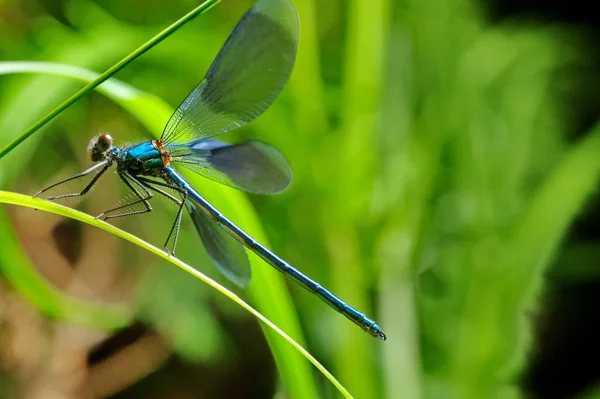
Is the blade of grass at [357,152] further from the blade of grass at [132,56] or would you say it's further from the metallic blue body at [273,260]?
the blade of grass at [132,56]

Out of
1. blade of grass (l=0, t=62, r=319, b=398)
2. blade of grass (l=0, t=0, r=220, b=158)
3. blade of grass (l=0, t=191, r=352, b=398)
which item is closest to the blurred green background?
blade of grass (l=0, t=62, r=319, b=398)

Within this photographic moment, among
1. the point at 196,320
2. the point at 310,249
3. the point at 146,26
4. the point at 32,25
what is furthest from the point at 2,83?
the point at 310,249

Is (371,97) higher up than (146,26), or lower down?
lower down

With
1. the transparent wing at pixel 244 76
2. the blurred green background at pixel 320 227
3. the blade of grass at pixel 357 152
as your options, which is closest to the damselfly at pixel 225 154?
the transparent wing at pixel 244 76

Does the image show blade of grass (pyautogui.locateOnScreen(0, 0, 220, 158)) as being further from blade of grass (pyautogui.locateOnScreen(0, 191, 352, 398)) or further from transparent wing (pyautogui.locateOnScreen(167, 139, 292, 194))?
transparent wing (pyautogui.locateOnScreen(167, 139, 292, 194))

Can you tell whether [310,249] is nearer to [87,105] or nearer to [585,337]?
[87,105]

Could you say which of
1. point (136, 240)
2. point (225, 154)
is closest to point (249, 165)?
point (225, 154)

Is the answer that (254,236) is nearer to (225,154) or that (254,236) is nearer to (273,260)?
(273,260)
